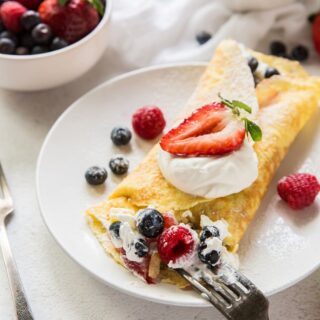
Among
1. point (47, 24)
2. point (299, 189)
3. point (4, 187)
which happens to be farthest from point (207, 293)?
point (47, 24)

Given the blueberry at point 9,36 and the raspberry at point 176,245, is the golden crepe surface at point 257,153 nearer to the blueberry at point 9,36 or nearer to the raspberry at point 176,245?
the raspberry at point 176,245

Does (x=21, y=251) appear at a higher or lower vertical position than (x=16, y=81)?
lower

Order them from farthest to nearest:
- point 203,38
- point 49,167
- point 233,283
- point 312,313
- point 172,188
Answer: point 203,38 → point 49,167 → point 172,188 → point 312,313 → point 233,283

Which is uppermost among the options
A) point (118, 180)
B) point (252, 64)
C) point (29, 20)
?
point (29, 20)

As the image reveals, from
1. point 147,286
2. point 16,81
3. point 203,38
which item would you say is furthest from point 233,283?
point 203,38

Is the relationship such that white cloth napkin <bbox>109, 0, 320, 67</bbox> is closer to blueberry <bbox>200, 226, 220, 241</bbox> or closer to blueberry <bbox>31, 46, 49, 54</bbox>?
blueberry <bbox>31, 46, 49, 54</bbox>

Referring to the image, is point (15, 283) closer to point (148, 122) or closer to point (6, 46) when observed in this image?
point (148, 122)

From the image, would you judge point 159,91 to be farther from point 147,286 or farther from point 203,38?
point 147,286
